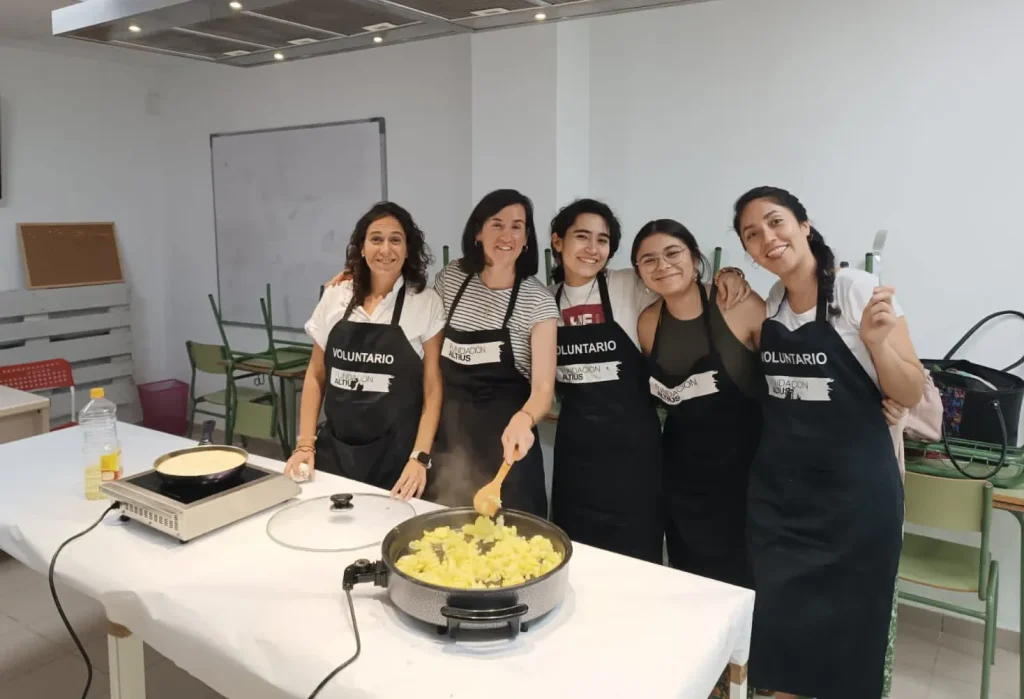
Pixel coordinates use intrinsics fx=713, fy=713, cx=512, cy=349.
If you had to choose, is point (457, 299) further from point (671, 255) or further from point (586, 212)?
point (671, 255)

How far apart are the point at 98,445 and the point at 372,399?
76 centimetres

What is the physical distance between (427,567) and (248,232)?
385 cm

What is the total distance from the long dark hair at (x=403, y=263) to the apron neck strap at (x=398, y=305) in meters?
0.03

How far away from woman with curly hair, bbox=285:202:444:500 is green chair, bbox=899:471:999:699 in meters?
1.47

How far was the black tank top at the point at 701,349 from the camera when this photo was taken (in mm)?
1916

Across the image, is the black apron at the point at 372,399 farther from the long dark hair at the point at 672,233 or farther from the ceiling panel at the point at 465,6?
the ceiling panel at the point at 465,6

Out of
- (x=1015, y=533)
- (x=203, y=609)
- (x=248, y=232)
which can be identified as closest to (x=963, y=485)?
(x=1015, y=533)

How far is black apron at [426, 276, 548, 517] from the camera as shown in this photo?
2066 mm

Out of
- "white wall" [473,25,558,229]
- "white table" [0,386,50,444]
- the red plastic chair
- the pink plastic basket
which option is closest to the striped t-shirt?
"white wall" [473,25,558,229]

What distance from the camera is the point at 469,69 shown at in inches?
140

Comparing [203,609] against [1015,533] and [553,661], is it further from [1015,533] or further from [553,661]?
[1015,533]

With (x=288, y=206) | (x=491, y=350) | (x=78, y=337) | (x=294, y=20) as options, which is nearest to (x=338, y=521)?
(x=491, y=350)

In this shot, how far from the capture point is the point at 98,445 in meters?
1.98

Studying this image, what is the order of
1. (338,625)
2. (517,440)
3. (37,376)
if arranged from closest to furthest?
(338,625) → (517,440) → (37,376)
